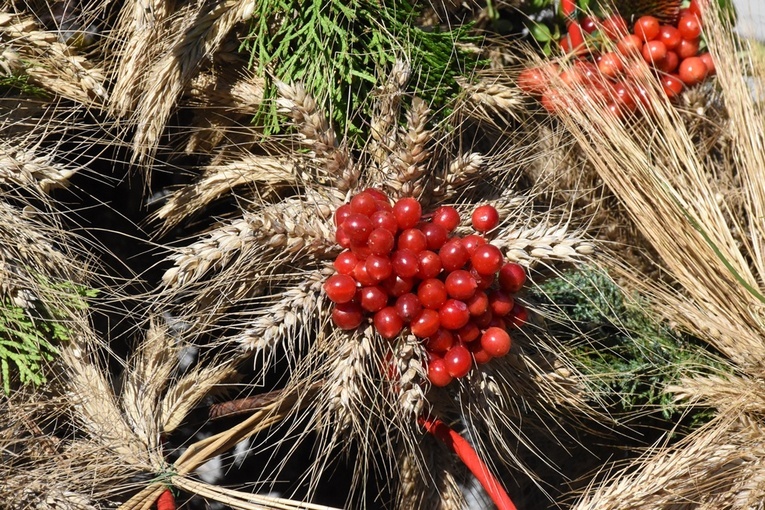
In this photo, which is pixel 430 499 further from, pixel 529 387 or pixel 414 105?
pixel 414 105

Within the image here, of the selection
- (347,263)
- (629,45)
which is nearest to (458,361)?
(347,263)

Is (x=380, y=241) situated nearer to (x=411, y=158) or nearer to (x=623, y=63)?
(x=411, y=158)

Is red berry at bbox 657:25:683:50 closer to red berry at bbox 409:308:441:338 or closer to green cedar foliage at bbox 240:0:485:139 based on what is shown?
green cedar foliage at bbox 240:0:485:139

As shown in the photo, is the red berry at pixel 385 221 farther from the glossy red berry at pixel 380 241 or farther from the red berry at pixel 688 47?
the red berry at pixel 688 47

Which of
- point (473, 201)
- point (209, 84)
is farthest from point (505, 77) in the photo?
point (209, 84)

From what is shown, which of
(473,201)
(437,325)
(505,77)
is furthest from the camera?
(505,77)

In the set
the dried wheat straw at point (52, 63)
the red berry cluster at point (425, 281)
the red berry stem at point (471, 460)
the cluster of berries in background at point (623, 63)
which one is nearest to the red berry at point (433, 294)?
the red berry cluster at point (425, 281)

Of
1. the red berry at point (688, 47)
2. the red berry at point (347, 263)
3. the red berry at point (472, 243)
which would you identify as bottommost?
the red berry at point (347, 263)
